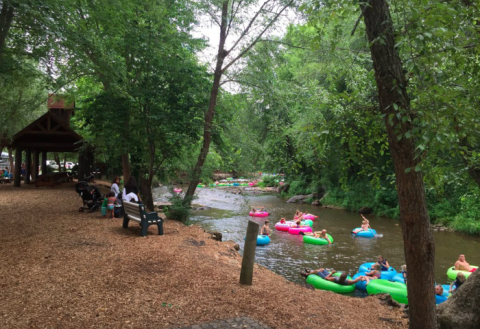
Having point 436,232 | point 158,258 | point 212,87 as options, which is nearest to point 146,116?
point 212,87

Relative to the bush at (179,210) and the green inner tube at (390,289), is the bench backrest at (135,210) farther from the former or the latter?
the green inner tube at (390,289)

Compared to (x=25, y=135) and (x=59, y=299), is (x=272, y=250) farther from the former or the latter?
(x=25, y=135)

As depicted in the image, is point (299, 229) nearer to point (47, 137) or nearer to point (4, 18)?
point (4, 18)

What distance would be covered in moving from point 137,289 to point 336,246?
11435 millimetres

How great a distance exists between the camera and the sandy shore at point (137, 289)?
13.8ft

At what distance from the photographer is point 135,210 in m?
8.54

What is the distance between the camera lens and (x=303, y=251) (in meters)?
14.0

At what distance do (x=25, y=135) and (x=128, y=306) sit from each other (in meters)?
18.1

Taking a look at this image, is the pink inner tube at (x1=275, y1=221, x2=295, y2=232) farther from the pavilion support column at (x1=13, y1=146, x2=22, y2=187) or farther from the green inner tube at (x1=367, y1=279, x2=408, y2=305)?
the pavilion support column at (x1=13, y1=146, x2=22, y2=187)

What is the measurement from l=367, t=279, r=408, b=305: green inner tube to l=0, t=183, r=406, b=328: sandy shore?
4.26 feet

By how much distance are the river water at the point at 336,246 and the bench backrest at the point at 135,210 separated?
407 centimetres

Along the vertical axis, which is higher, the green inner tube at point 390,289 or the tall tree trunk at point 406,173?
the tall tree trunk at point 406,173

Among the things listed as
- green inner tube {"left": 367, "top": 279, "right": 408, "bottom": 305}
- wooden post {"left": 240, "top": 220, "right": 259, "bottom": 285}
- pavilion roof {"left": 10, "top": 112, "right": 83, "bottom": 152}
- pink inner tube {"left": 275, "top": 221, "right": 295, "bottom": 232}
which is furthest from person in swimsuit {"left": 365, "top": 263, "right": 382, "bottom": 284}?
pavilion roof {"left": 10, "top": 112, "right": 83, "bottom": 152}

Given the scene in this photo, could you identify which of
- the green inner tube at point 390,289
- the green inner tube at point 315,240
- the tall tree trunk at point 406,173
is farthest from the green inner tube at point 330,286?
the tall tree trunk at point 406,173
